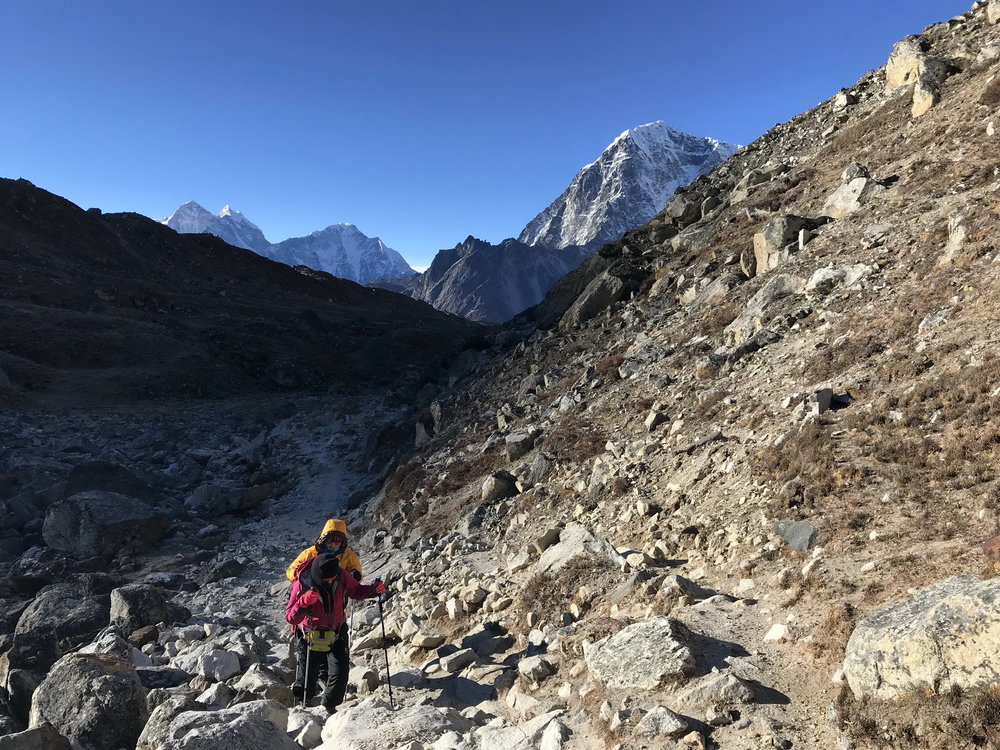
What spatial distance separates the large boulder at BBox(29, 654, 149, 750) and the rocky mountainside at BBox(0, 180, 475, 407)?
84.9ft

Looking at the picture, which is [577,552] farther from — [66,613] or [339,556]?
[66,613]

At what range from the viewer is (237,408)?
3152 cm

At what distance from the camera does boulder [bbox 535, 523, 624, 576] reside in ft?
27.3

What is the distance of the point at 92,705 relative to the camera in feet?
23.1

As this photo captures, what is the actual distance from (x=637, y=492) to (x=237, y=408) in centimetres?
2761

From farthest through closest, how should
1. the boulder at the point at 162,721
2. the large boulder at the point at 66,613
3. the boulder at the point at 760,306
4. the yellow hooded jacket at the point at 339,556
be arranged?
the boulder at the point at 760,306 → the large boulder at the point at 66,613 → the yellow hooded jacket at the point at 339,556 → the boulder at the point at 162,721

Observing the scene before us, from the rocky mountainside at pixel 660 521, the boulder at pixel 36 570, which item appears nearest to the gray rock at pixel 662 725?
the rocky mountainside at pixel 660 521

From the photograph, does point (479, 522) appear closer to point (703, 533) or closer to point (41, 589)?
point (703, 533)

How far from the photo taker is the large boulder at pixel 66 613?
10672 millimetres

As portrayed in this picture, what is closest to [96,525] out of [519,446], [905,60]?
[519,446]

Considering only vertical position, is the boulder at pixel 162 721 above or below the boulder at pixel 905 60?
below

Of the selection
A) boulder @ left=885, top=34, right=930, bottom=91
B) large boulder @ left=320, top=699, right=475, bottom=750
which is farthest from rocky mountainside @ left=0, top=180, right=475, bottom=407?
large boulder @ left=320, top=699, right=475, bottom=750

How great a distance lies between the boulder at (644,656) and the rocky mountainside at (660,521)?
0.11 feet

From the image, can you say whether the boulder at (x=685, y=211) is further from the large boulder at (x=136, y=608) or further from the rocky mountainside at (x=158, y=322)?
the large boulder at (x=136, y=608)
